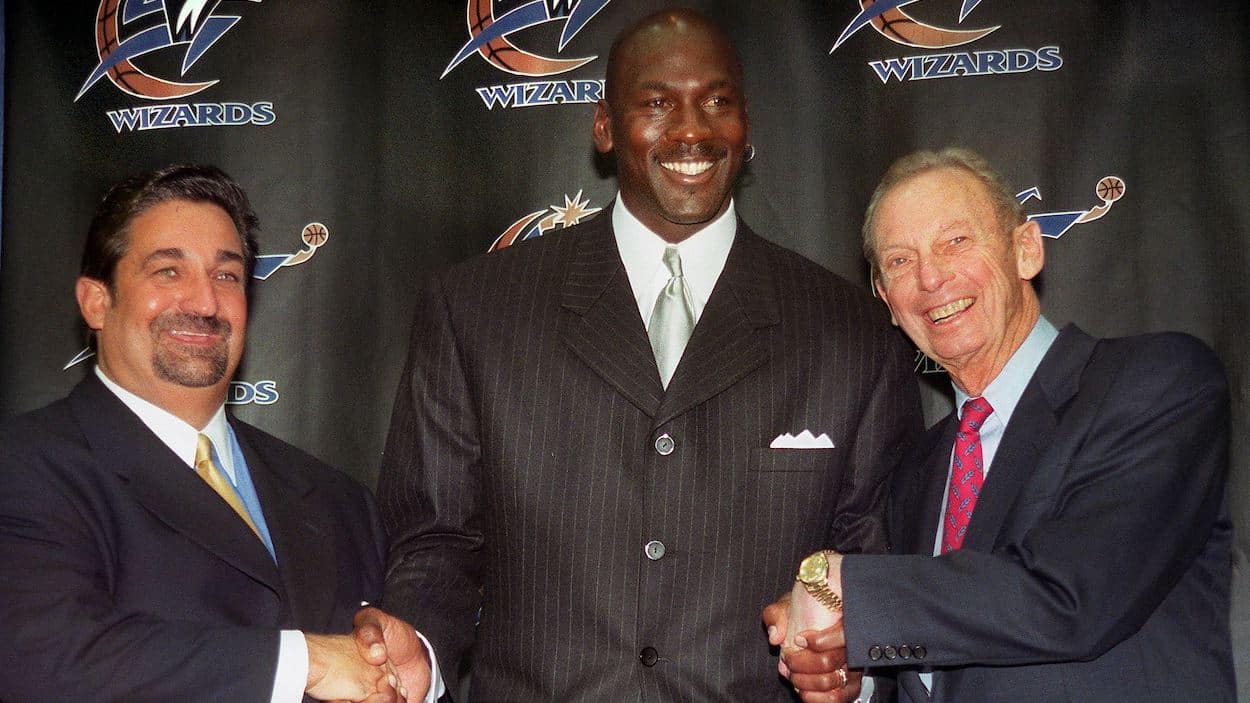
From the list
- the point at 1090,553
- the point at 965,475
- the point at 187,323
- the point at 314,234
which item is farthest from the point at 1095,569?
the point at 314,234

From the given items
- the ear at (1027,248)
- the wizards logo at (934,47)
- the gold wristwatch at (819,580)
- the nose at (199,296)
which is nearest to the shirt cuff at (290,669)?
the nose at (199,296)

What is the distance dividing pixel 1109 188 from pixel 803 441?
1.74m

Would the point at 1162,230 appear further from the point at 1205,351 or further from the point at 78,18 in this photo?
the point at 78,18

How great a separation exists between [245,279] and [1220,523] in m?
2.26

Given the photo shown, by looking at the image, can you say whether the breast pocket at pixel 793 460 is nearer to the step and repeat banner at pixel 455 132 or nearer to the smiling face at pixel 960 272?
the smiling face at pixel 960 272

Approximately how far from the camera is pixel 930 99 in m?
3.99

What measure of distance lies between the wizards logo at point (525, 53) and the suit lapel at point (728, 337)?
133 centimetres

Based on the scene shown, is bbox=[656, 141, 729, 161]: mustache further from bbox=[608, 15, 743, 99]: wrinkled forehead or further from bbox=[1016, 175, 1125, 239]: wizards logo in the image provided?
bbox=[1016, 175, 1125, 239]: wizards logo

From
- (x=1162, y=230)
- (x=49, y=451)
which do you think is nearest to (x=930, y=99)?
(x=1162, y=230)

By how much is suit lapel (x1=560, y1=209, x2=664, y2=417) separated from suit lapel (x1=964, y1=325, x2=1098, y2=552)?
71cm

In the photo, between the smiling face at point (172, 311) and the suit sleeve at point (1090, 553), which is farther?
the smiling face at point (172, 311)

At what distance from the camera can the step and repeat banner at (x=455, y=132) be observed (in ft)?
12.8

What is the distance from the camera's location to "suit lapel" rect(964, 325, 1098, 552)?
2.51 meters

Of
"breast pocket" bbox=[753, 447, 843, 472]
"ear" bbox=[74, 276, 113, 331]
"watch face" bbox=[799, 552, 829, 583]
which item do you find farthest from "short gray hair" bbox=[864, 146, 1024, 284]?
"ear" bbox=[74, 276, 113, 331]
